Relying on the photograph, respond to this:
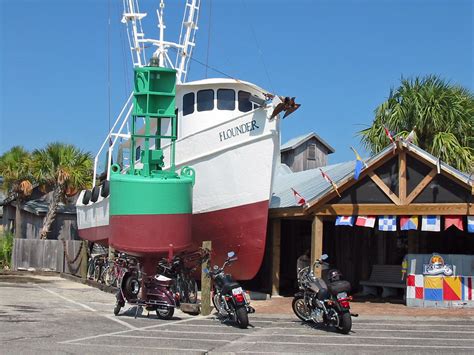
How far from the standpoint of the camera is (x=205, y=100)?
18969 mm

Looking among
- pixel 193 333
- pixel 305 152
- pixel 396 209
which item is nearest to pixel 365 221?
pixel 396 209

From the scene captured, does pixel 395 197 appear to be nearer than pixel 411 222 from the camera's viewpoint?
No

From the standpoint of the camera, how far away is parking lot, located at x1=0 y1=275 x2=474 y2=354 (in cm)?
990

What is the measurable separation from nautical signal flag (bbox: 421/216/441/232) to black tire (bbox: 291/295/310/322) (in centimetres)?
434

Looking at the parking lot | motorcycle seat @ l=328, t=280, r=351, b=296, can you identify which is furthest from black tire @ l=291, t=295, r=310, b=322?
motorcycle seat @ l=328, t=280, r=351, b=296

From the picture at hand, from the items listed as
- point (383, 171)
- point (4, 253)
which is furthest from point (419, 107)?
point (4, 253)

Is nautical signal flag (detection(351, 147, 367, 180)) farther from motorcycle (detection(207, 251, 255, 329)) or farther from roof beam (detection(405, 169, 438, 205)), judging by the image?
motorcycle (detection(207, 251, 255, 329))

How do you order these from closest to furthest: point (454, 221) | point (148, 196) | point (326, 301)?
point (326, 301), point (148, 196), point (454, 221)

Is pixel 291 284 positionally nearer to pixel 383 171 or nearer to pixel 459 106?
pixel 383 171

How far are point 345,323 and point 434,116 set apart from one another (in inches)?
491

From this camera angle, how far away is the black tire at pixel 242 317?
12172mm

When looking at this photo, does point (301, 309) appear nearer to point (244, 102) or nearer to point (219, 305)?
point (219, 305)

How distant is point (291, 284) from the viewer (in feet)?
71.1

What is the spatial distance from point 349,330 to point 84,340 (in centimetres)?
450
